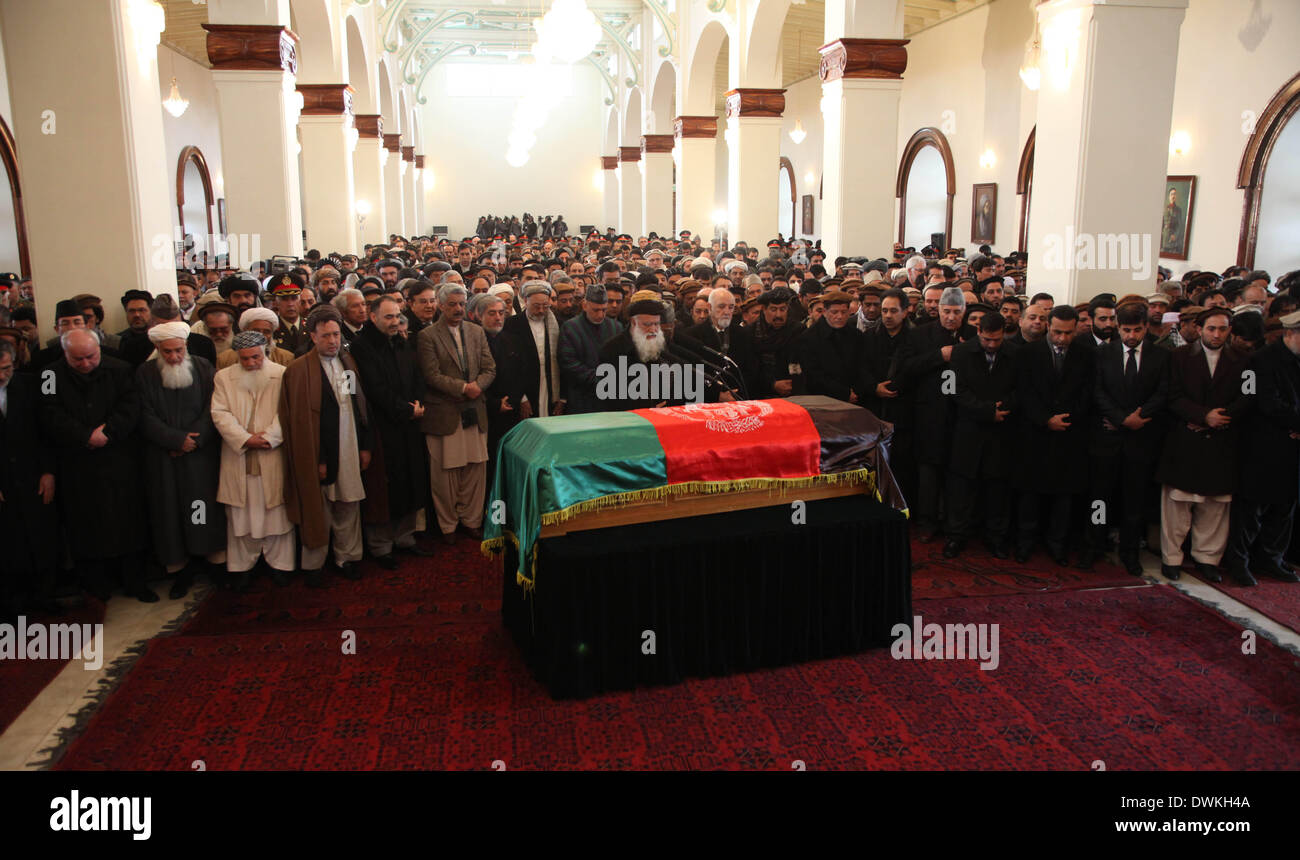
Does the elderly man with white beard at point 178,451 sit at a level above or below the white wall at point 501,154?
below

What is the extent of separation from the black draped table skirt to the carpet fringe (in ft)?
6.14

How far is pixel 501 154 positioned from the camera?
36.8 m

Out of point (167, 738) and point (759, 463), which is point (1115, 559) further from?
point (167, 738)

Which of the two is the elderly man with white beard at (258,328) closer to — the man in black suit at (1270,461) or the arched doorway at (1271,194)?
the man in black suit at (1270,461)

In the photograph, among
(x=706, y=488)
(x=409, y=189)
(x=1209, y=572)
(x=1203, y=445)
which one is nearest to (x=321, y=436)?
(x=706, y=488)

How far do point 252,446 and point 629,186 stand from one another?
24712 millimetres

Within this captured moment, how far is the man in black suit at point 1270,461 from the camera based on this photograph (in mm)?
5242

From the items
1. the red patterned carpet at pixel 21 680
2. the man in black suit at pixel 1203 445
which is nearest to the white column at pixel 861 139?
the man in black suit at pixel 1203 445

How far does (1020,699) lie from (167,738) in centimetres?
370

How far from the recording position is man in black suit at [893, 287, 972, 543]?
6.04 m

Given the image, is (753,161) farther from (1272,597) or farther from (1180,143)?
(1272,597)

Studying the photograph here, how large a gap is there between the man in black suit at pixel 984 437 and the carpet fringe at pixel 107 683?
4.54 meters

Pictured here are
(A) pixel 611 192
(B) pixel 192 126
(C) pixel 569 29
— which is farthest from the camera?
(A) pixel 611 192

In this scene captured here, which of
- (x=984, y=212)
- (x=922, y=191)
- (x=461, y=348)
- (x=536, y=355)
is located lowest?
(x=536, y=355)
